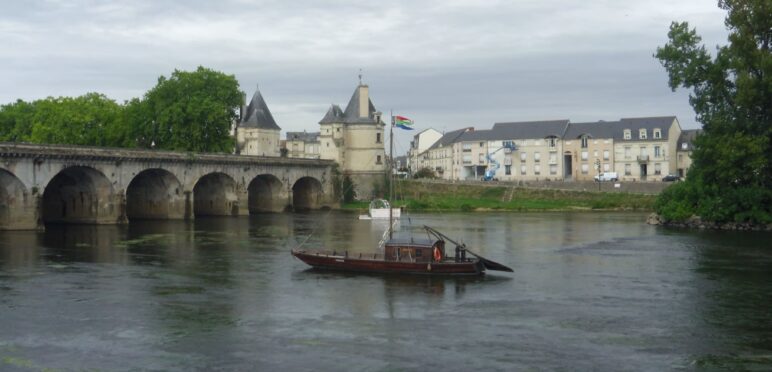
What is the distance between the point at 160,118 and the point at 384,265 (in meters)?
63.6

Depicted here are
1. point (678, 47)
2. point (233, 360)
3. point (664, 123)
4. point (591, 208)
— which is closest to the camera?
point (233, 360)

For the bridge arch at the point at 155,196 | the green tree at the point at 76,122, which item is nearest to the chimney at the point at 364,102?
the green tree at the point at 76,122

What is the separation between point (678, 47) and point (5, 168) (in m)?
54.2

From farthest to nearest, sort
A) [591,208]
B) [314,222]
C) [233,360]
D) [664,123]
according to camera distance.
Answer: [664,123], [591,208], [314,222], [233,360]

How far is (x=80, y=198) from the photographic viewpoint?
76.4m

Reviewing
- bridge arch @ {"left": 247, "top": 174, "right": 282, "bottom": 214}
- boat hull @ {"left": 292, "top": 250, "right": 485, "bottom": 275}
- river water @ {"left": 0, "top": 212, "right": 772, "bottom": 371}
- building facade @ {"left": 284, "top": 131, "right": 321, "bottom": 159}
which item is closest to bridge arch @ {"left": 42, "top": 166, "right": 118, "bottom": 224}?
river water @ {"left": 0, "top": 212, "right": 772, "bottom": 371}

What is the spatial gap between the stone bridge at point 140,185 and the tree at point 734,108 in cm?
4600

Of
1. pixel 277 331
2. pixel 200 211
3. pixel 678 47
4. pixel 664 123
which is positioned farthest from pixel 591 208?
pixel 277 331

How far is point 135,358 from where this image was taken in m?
25.9

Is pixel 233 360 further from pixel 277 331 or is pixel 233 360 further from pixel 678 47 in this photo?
pixel 678 47

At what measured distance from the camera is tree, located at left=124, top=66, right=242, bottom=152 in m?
99.1

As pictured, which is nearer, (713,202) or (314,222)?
(713,202)

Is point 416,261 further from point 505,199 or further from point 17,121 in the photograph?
point 17,121

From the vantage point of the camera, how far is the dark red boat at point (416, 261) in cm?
4164
